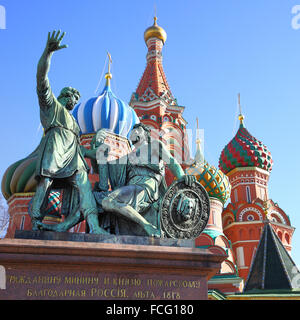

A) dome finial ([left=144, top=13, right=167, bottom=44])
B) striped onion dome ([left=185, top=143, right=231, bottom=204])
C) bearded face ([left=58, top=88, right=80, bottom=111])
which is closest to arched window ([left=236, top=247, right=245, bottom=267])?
striped onion dome ([left=185, top=143, right=231, bottom=204])

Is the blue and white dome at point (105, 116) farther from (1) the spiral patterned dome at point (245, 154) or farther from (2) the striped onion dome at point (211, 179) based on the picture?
(1) the spiral patterned dome at point (245, 154)

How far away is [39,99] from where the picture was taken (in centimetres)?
597

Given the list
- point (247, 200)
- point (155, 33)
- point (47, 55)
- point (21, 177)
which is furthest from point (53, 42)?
point (155, 33)

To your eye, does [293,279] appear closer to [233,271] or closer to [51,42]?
[51,42]

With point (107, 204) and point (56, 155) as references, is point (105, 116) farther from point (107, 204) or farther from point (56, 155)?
point (107, 204)

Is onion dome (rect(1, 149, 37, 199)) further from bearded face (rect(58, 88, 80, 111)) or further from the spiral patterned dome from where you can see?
the spiral patterned dome

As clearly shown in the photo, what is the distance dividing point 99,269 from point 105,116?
61.8 feet

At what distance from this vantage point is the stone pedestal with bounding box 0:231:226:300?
469cm

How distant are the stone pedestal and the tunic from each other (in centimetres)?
97

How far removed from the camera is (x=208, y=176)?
25594 mm

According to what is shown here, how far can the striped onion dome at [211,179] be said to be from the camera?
25469mm

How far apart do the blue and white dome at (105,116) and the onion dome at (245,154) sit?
10182 mm
